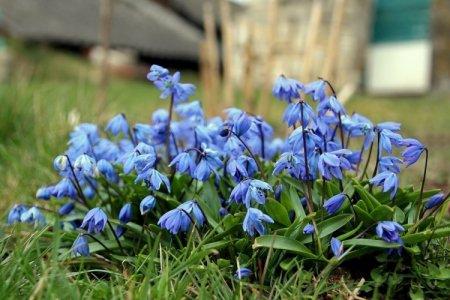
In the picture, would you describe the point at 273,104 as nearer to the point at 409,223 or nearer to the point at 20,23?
the point at 20,23

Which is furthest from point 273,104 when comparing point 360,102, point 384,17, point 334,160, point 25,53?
point 334,160

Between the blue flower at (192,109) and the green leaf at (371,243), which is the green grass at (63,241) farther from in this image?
the blue flower at (192,109)

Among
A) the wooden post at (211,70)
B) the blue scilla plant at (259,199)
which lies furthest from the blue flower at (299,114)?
the wooden post at (211,70)

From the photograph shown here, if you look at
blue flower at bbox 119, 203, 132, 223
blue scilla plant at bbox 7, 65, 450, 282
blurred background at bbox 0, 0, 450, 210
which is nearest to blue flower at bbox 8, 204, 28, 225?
blue scilla plant at bbox 7, 65, 450, 282

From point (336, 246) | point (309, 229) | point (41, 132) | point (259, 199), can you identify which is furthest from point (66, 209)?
point (41, 132)

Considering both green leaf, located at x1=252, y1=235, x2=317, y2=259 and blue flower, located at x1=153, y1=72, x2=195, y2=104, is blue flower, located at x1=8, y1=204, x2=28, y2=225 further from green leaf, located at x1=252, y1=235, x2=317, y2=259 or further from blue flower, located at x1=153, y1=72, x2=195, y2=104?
green leaf, located at x1=252, y1=235, x2=317, y2=259

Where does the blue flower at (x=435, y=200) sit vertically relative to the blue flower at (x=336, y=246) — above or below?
above

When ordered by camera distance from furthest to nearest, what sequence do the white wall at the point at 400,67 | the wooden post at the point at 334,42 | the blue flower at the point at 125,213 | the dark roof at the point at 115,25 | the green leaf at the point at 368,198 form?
1. the dark roof at the point at 115,25
2. the white wall at the point at 400,67
3. the wooden post at the point at 334,42
4. the blue flower at the point at 125,213
5. the green leaf at the point at 368,198
